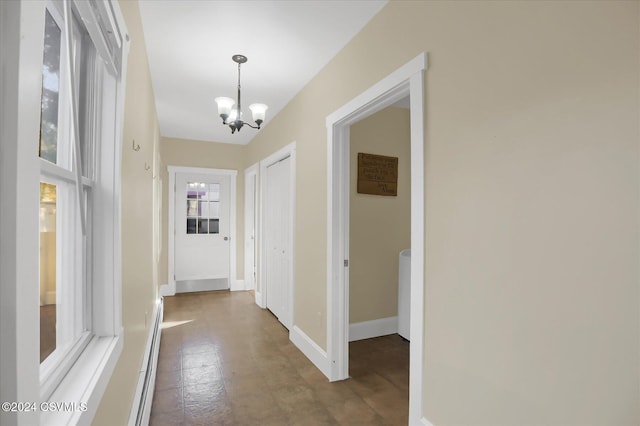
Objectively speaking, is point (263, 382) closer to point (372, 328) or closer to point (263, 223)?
point (372, 328)

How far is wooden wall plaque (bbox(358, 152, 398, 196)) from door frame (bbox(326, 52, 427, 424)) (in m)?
0.99

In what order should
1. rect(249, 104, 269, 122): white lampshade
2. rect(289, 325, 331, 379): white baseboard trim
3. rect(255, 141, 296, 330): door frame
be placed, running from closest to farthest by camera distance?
rect(289, 325, 331, 379): white baseboard trim → rect(249, 104, 269, 122): white lampshade → rect(255, 141, 296, 330): door frame

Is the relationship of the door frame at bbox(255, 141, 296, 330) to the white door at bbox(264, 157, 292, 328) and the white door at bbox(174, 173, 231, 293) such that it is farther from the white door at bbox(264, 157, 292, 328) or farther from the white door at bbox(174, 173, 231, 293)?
the white door at bbox(174, 173, 231, 293)

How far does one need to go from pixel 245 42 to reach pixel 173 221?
3855 millimetres

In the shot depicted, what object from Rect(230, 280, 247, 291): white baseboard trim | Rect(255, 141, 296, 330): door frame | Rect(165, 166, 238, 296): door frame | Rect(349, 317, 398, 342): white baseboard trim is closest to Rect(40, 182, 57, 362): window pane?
Rect(255, 141, 296, 330): door frame

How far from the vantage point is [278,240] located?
4.27 metres

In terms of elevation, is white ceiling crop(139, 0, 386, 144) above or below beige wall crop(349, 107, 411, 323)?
above

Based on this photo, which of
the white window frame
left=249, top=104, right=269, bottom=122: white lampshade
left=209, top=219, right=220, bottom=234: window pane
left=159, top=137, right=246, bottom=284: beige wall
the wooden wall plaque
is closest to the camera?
the white window frame

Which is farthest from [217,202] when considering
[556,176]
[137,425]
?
[556,176]

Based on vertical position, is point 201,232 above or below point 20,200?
below

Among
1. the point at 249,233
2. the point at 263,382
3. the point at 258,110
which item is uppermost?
the point at 258,110

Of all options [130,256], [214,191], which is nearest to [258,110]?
[130,256]

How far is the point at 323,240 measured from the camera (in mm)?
2887

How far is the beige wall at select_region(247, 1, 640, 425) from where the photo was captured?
3.36 ft
